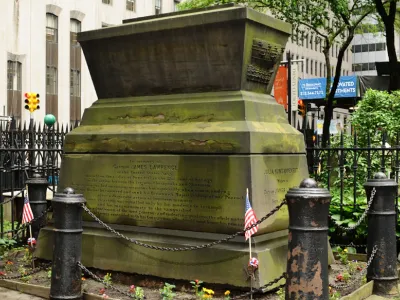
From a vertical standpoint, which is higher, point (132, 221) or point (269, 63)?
point (269, 63)

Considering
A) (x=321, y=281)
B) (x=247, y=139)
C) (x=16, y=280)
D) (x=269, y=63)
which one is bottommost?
(x=16, y=280)

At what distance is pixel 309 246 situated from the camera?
5062mm

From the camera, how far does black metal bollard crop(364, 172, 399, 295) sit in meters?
6.83

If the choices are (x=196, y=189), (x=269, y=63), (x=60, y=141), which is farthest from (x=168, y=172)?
(x=60, y=141)

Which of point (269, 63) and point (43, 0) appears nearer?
point (269, 63)

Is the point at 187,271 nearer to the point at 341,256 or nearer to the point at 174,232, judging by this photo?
the point at 174,232

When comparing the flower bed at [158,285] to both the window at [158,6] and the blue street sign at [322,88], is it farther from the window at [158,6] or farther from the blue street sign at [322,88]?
the window at [158,6]

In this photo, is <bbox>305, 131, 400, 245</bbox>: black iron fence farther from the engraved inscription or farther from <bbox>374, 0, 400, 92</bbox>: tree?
<bbox>374, 0, 400, 92</bbox>: tree

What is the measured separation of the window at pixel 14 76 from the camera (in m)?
A: 40.1

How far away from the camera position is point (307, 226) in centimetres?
507

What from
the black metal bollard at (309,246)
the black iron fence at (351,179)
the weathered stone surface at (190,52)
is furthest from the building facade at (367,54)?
the black metal bollard at (309,246)

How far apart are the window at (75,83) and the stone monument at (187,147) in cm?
3788

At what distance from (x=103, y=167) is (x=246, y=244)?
211 cm

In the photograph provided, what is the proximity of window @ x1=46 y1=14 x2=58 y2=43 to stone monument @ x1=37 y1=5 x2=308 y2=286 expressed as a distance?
3671cm
